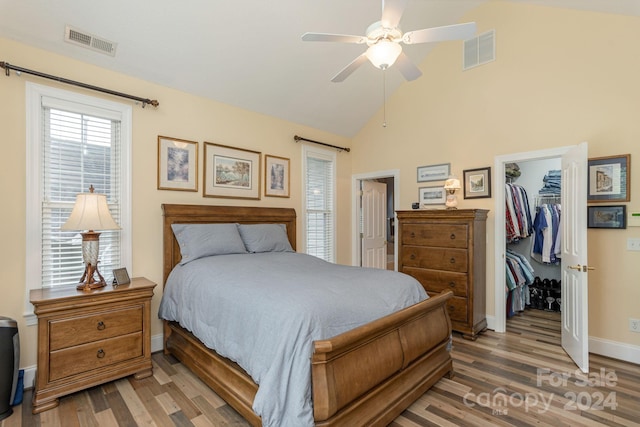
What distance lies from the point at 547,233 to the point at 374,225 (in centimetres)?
260

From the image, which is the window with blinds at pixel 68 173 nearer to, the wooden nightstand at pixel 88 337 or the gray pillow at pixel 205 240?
the wooden nightstand at pixel 88 337

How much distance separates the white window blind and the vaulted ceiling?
0.54 meters

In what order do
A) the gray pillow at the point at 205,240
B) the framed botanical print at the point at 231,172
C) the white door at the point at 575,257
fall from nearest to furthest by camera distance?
the white door at the point at 575,257 → the gray pillow at the point at 205,240 → the framed botanical print at the point at 231,172

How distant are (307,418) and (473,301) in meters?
2.62

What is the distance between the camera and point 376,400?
6.37ft

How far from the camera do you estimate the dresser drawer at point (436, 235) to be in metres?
3.57

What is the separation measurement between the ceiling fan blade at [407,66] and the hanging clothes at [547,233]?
352 centimetres

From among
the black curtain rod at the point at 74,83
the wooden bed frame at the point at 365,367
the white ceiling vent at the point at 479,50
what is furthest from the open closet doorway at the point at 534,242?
the black curtain rod at the point at 74,83

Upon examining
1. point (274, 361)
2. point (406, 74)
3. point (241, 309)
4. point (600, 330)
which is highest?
point (406, 74)

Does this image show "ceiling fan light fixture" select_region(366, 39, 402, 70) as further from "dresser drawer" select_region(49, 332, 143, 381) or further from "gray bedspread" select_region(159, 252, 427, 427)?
"dresser drawer" select_region(49, 332, 143, 381)

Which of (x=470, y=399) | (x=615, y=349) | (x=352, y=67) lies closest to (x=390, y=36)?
(x=352, y=67)

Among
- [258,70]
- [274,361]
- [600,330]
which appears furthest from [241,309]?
[600,330]

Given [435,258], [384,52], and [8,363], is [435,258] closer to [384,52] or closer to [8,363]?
[384,52]

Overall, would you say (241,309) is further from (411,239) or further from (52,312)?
(411,239)
